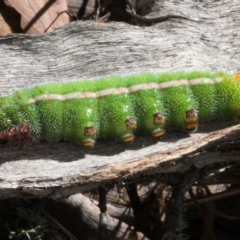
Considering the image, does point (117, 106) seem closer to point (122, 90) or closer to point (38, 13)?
point (122, 90)

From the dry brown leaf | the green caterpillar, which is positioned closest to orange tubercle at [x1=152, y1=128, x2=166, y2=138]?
the green caterpillar

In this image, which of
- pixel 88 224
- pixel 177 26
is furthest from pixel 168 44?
pixel 88 224

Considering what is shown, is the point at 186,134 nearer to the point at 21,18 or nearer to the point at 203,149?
the point at 203,149

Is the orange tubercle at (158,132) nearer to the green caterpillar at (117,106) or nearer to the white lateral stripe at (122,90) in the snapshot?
the green caterpillar at (117,106)

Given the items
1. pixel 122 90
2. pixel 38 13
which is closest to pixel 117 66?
pixel 122 90

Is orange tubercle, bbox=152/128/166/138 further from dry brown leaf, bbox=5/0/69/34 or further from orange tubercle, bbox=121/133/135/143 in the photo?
dry brown leaf, bbox=5/0/69/34
